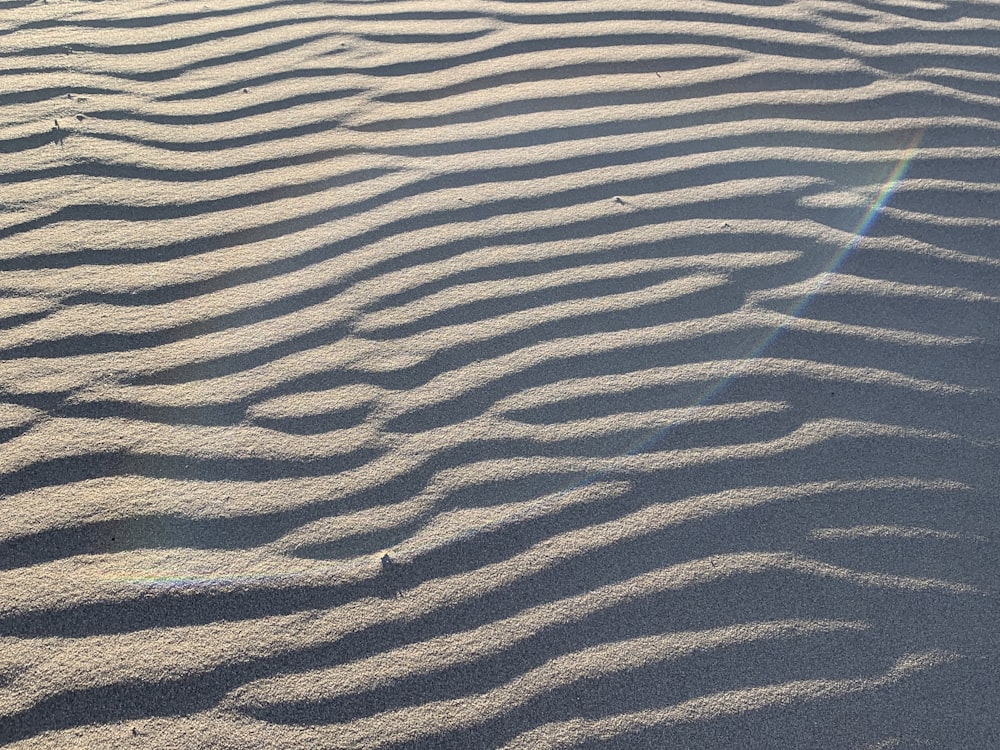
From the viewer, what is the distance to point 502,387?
2.46 meters

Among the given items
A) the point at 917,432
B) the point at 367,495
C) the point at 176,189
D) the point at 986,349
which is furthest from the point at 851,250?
the point at 176,189

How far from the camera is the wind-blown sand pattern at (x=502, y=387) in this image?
6.21ft

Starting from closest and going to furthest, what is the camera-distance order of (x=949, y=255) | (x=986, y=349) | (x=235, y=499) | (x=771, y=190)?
(x=235, y=499) < (x=986, y=349) < (x=949, y=255) < (x=771, y=190)

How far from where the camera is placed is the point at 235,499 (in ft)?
7.25

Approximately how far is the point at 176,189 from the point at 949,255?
2.44 metres

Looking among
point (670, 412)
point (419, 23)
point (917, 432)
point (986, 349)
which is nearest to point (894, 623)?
point (917, 432)

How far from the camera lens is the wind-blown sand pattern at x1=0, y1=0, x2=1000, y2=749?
6.21 feet

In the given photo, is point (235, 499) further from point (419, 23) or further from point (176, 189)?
point (419, 23)

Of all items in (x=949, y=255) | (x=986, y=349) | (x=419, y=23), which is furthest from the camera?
(x=419, y=23)

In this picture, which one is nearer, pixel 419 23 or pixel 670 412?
pixel 670 412

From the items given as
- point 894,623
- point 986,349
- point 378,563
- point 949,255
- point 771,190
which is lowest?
point 894,623

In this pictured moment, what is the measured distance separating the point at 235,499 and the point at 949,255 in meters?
2.18

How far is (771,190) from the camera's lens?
120 inches

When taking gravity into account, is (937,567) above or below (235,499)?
below
